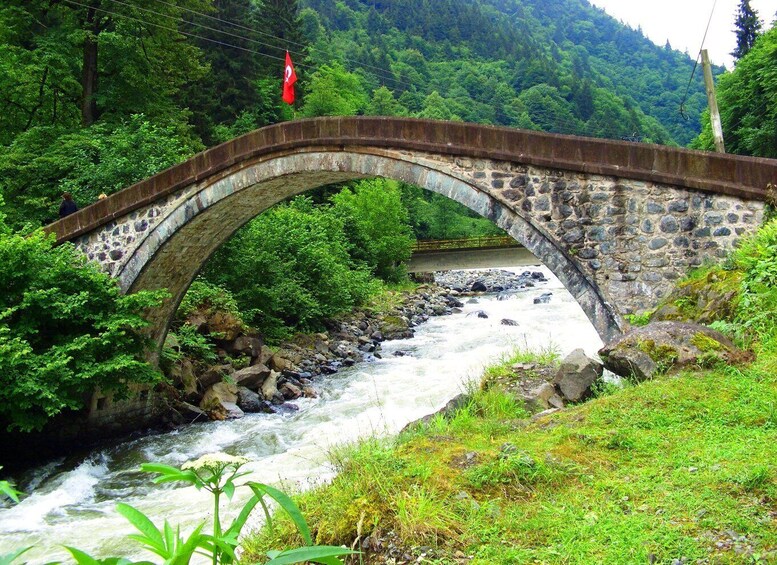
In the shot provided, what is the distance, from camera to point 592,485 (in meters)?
3.78

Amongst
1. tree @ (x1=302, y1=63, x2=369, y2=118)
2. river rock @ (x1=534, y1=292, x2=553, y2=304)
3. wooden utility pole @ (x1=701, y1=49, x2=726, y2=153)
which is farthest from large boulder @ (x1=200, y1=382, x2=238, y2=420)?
tree @ (x1=302, y1=63, x2=369, y2=118)

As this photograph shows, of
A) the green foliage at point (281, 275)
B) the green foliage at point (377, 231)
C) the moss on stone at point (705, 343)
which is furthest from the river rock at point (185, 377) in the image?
the green foliage at point (377, 231)

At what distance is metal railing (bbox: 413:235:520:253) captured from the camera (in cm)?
2298

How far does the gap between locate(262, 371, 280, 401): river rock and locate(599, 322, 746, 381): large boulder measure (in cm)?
795

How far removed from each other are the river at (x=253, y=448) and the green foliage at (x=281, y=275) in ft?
7.68

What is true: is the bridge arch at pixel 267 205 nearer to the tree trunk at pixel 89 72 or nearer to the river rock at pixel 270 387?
the river rock at pixel 270 387

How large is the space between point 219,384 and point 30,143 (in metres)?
7.64

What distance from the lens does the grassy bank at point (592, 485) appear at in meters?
3.12

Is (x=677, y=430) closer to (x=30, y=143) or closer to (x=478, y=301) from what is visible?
(x=30, y=143)

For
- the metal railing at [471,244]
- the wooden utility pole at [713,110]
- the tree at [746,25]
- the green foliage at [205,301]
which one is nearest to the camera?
the wooden utility pole at [713,110]

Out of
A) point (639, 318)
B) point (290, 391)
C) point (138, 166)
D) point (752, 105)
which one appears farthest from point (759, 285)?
point (752, 105)

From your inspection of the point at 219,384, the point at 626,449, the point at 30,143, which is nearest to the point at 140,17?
the point at 30,143

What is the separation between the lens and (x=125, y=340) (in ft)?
31.1

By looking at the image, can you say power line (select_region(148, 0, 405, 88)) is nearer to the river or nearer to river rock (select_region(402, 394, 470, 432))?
the river
